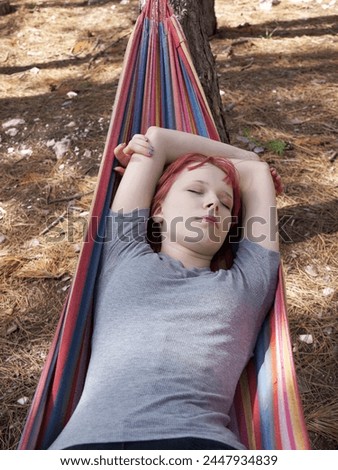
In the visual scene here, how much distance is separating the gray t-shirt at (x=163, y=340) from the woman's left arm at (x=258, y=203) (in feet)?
0.17

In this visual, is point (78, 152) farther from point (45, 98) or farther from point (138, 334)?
point (138, 334)

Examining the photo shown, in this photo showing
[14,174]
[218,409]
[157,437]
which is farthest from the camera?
[14,174]

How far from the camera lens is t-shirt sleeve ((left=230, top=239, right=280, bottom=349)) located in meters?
1.69

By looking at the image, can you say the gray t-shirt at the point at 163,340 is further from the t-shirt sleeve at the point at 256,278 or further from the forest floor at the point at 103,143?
the forest floor at the point at 103,143

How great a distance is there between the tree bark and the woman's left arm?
0.60 metres

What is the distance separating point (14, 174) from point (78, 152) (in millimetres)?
398

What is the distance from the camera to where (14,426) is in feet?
5.93

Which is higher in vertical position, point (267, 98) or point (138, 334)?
point (138, 334)

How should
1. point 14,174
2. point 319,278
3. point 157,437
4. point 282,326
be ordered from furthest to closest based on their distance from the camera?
1. point 14,174
2. point 319,278
3. point 282,326
4. point 157,437

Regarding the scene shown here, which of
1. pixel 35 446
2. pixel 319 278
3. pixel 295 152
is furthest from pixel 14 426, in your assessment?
pixel 295 152

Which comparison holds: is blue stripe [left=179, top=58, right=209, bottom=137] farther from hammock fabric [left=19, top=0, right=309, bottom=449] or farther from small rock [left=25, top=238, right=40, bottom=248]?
small rock [left=25, top=238, right=40, bottom=248]

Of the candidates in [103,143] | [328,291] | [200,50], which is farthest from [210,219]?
[103,143]

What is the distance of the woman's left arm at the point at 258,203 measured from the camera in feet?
6.11

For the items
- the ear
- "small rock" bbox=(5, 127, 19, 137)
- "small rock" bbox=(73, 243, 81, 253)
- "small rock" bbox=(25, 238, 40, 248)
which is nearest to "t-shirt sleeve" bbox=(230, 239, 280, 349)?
the ear
